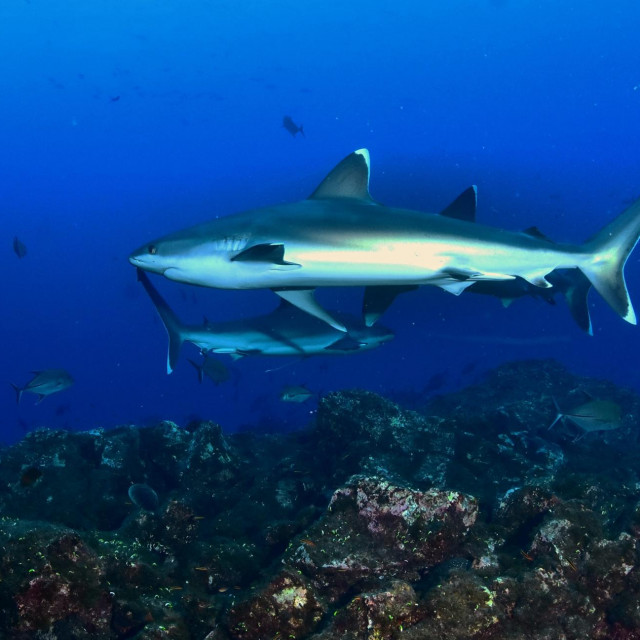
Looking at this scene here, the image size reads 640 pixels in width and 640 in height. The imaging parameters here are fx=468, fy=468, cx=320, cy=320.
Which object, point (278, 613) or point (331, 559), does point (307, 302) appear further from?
point (278, 613)

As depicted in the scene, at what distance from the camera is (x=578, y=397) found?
18.6m

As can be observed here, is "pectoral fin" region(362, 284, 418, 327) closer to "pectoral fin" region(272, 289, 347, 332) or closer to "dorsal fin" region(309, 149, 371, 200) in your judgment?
"pectoral fin" region(272, 289, 347, 332)

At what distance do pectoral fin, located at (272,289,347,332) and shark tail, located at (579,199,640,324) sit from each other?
3.16 meters

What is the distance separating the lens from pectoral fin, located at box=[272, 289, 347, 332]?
5.80m

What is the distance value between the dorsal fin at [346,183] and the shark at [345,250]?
0.22 metres

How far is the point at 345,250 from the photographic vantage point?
490 cm

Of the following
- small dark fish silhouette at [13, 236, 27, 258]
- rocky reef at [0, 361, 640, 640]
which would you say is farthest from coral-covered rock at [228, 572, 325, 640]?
small dark fish silhouette at [13, 236, 27, 258]

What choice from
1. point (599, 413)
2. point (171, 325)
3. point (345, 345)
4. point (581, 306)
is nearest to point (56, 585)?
point (171, 325)

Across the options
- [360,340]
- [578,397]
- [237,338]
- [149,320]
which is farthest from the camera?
[149,320]

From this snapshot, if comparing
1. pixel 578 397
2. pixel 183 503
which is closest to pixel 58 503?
pixel 183 503

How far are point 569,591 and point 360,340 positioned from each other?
864cm

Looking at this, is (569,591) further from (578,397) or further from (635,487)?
(578,397)

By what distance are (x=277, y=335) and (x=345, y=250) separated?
280 inches

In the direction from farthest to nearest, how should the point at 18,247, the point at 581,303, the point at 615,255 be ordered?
the point at 18,247
the point at 581,303
the point at 615,255
